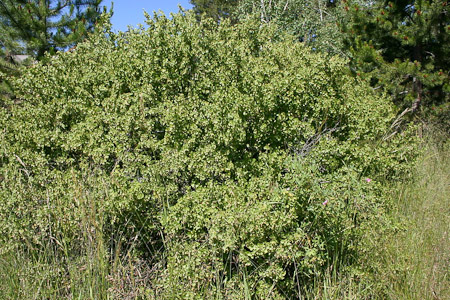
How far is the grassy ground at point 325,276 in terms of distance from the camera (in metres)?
2.79

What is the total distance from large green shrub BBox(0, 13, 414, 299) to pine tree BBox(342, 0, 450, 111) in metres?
3.35

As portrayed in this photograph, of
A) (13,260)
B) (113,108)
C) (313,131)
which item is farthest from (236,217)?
(13,260)

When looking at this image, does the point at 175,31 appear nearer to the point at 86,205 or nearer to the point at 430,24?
the point at 86,205

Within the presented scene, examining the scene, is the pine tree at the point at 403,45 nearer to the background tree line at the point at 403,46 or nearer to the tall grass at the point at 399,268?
the background tree line at the point at 403,46

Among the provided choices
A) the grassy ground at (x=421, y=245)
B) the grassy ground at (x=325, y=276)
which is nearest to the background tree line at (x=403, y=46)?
the grassy ground at (x=421, y=245)

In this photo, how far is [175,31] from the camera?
4062 millimetres

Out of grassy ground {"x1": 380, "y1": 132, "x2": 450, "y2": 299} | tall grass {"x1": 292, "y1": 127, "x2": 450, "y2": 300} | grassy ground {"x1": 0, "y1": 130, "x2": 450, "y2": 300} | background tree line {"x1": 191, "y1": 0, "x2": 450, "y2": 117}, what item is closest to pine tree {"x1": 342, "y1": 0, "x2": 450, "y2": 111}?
background tree line {"x1": 191, "y1": 0, "x2": 450, "y2": 117}

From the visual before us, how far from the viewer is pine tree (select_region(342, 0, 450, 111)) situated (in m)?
7.08

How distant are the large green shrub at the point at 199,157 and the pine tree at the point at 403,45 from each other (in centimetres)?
335

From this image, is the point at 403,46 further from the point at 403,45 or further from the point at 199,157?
the point at 199,157

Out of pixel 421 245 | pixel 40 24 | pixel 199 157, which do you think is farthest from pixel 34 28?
pixel 421 245

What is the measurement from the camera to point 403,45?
773 cm

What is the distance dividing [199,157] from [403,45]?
245 inches

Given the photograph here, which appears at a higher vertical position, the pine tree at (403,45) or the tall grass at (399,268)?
the pine tree at (403,45)
